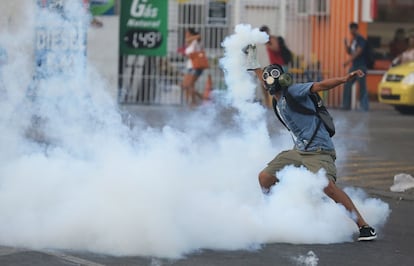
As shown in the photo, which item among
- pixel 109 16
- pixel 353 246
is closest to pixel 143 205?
pixel 353 246

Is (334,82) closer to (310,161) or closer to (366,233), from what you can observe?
(310,161)

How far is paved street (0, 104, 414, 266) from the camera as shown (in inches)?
248

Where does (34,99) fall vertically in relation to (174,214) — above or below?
above

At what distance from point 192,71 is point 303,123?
12216 mm

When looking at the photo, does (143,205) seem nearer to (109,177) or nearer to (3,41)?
Answer: (109,177)

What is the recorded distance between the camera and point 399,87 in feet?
60.6

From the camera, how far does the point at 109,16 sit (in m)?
19.7

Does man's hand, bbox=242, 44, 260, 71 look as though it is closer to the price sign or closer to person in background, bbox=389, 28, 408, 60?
the price sign

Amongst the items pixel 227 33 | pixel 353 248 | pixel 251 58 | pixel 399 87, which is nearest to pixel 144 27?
pixel 227 33

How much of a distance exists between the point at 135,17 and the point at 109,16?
590mm

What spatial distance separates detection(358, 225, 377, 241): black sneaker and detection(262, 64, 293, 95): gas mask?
1.23m

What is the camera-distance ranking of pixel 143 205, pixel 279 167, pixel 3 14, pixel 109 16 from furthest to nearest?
pixel 109 16
pixel 3 14
pixel 279 167
pixel 143 205

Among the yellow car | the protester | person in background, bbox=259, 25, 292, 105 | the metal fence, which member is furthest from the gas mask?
the metal fence

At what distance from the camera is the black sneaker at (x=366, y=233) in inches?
280
